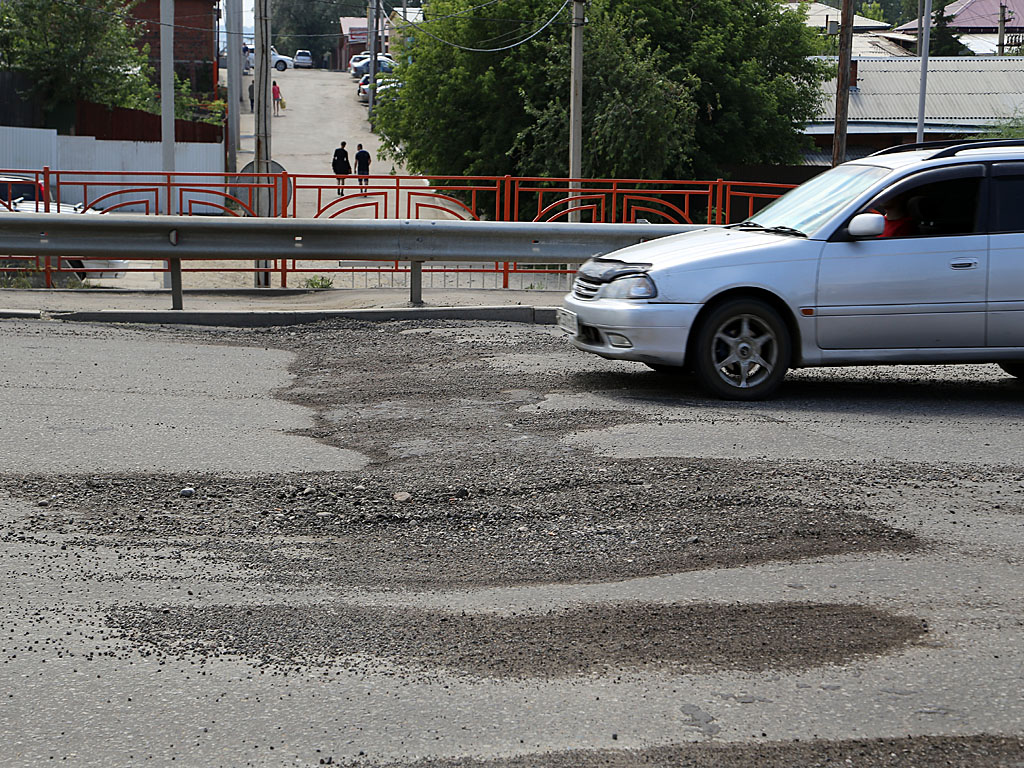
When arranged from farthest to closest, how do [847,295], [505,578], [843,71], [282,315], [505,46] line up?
[505,46]
[843,71]
[282,315]
[847,295]
[505,578]

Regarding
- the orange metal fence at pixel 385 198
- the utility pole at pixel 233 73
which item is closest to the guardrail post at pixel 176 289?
the orange metal fence at pixel 385 198

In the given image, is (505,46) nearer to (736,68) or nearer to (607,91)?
(607,91)

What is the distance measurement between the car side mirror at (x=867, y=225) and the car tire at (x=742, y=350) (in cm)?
76

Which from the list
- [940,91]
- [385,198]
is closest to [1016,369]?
[385,198]

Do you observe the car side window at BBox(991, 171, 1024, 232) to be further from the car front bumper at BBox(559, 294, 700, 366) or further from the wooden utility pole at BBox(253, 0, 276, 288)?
the wooden utility pole at BBox(253, 0, 276, 288)

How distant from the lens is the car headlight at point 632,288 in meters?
8.39

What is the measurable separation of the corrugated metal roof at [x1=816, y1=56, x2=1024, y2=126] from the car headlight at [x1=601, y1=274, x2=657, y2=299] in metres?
48.1

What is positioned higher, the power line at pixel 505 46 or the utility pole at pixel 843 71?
the power line at pixel 505 46

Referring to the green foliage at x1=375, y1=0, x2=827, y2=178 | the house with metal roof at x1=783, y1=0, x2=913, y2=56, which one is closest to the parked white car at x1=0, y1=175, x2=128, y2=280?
the green foliage at x1=375, y1=0, x2=827, y2=178

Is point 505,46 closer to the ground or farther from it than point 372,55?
closer to the ground

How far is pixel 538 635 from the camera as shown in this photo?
4.25 metres

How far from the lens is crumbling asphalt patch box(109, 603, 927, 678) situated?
4.04 metres

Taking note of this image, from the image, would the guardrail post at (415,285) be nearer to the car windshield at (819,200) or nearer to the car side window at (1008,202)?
the car windshield at (819,200)

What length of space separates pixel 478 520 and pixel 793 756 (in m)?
2.32
